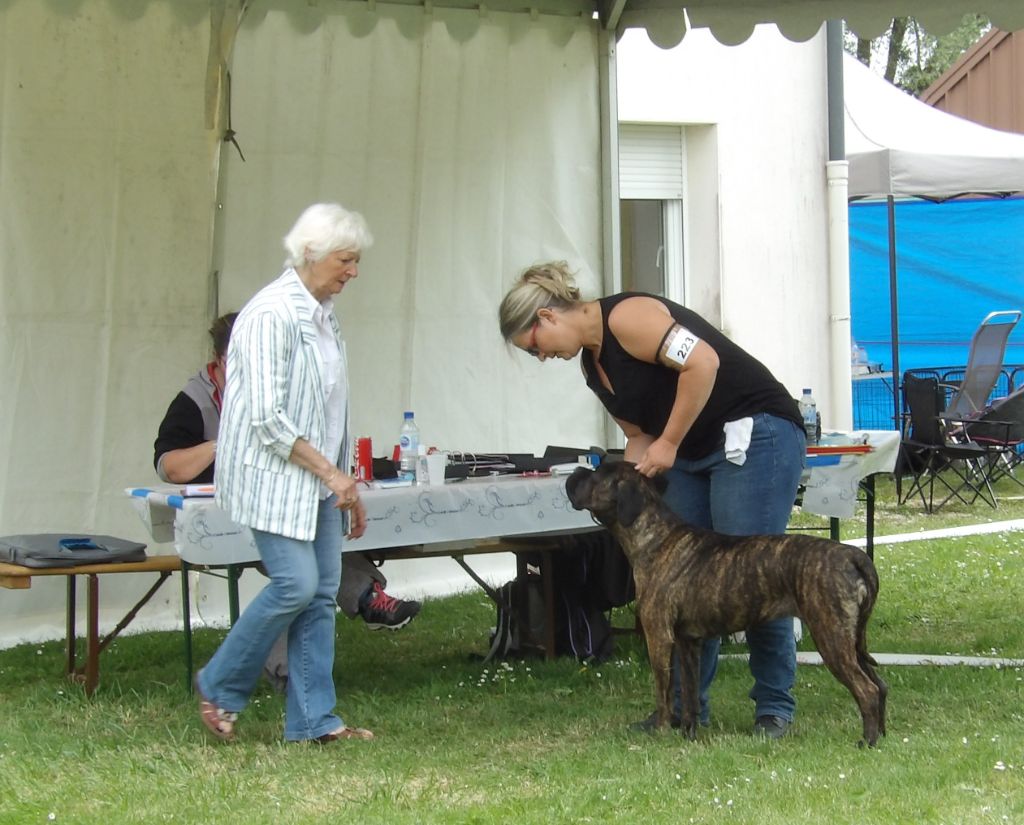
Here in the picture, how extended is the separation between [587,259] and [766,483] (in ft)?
10.6

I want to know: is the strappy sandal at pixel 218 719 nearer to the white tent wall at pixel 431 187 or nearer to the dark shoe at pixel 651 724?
the dark shoe at pixel 651 724

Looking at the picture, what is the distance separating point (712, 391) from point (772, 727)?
1039 millimetres

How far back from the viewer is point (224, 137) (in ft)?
21.4

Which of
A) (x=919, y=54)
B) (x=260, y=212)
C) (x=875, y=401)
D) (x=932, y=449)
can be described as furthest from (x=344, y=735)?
(x=919, y=54)

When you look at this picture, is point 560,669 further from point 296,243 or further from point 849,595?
point 296,243

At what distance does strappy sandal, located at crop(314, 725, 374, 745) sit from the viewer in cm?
434

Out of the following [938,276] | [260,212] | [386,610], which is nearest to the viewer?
[386,610]

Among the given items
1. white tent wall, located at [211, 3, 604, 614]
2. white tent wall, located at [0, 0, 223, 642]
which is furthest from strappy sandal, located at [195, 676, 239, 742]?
white tent wall, located at [211, 3, 604, 614]

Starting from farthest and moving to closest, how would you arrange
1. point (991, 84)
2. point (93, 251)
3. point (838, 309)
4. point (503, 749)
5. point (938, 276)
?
point (991, 84), point (938, 276), point (838, 309), point (93, 251), point (503, 749)

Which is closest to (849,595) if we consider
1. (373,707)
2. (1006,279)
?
(373,707)

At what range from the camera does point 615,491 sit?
4.27m

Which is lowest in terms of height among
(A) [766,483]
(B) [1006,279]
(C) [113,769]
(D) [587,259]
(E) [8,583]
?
(C) [113,769]

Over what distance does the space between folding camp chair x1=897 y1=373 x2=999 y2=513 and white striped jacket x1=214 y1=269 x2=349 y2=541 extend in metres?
6.90

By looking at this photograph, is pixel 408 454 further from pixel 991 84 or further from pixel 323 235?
pixel 991 84
